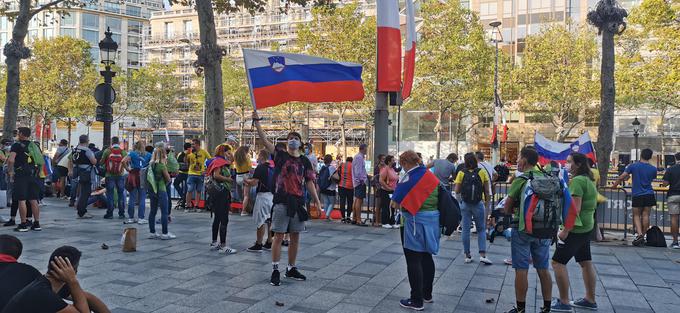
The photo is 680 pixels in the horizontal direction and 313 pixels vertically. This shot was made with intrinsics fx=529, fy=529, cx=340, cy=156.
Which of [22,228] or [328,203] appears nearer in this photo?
[22,228]

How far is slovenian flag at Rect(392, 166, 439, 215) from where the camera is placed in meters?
5.69

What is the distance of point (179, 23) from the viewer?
69000 mm

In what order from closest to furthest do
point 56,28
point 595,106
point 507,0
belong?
1. point 595,106
2. point 507,0
3. point 56,28

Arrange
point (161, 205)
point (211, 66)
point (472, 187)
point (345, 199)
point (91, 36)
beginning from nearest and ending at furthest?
1. point (472, 187)
2. point (161, 205)
3. point (345, 199)
4. point (211, 66)
5. point (91, 36)

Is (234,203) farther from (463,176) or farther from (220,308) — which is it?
(220,308)

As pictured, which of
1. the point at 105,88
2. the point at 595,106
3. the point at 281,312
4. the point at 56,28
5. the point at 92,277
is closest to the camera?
the point at 281,312

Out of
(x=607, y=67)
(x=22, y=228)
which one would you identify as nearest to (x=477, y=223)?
(x=607, y=67)

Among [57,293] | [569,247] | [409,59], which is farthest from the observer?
[409,59]

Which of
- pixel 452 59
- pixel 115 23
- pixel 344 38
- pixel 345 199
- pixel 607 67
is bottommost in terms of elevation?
pixel 345 199

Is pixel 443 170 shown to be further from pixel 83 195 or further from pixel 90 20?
pixel 90 20

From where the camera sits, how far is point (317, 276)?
22.9 feet

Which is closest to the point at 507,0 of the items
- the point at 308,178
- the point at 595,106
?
the point at 595,106

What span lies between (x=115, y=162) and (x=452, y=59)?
29741mm

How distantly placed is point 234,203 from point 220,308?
830 cm
